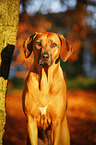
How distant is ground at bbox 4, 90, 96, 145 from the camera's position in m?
4.33

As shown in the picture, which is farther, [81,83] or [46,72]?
[81,83]

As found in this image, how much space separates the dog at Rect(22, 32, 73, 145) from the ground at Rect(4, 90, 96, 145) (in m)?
2.37

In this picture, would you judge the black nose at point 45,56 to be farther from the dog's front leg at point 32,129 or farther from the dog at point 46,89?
the dog's front leg at point 32,129

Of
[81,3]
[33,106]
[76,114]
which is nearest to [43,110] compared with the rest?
[33,106]

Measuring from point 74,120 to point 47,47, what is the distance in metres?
4.68

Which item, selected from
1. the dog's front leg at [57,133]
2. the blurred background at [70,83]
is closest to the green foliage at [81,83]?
the blurred background at [70,83]

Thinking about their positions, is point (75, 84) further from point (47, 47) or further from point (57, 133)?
point (47, 47)

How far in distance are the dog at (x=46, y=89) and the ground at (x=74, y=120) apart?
2372 millimetres

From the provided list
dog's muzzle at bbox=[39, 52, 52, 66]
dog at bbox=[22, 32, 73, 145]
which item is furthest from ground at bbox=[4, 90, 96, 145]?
dog's muzzle at bbox=[39, 52, 52, 66]

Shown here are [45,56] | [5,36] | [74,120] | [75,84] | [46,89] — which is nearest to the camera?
[45,56]

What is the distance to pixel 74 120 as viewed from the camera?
5984mm

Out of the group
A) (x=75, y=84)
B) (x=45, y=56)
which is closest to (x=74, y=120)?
(x=45, y=56)

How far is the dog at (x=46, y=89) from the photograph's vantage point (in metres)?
1.92

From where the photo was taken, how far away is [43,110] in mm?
1953
